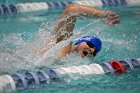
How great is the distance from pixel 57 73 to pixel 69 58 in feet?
1.54

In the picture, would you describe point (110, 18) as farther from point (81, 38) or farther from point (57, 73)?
point (57, 73)

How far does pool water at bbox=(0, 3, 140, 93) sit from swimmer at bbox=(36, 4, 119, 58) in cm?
12

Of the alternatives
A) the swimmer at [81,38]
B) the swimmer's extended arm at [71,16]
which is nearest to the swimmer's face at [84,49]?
the swimmer at [81,38]

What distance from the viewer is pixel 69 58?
3.76m

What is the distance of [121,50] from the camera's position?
15.5 ft

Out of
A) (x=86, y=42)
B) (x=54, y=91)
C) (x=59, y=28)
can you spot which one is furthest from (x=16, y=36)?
(x=54, y=91)

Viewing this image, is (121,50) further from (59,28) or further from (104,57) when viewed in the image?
(59,28)

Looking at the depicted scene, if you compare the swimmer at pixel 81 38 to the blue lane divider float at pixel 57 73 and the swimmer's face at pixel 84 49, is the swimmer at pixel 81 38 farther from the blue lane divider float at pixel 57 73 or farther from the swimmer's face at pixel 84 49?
the blue lane divider float at pixel 57 73

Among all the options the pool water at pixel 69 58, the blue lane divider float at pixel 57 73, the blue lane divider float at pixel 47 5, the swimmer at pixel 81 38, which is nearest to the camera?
the blue lane divider float at pixel 57 73

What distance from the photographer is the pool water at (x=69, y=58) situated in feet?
11.1

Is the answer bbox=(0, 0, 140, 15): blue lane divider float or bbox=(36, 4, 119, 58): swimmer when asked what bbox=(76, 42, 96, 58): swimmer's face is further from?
bbox=(0, 0, 140, 15): blue lane divider float

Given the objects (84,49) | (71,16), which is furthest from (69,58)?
(71,16)

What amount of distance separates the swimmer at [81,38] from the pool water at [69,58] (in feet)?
0.38

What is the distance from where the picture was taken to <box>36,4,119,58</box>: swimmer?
353 centimetres
